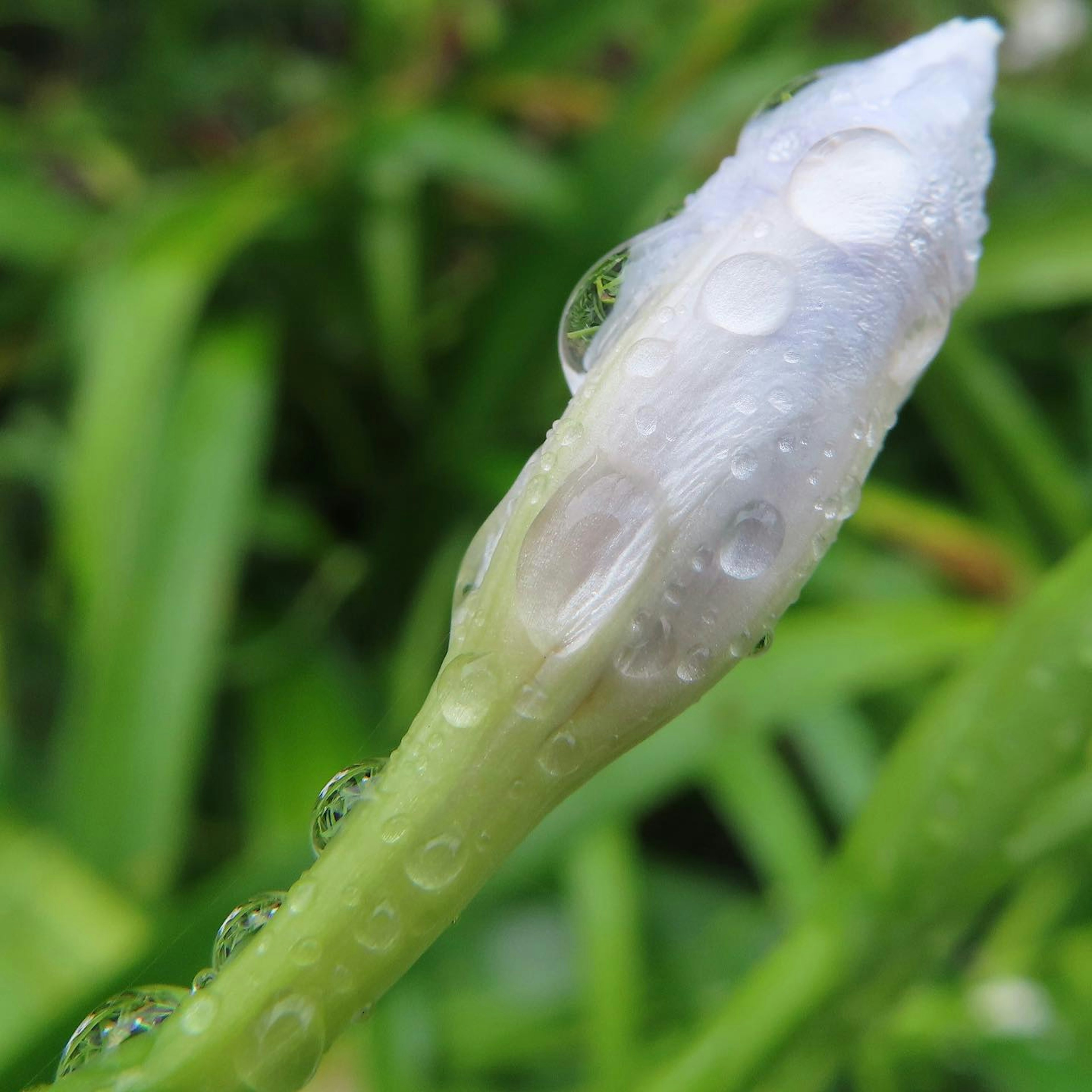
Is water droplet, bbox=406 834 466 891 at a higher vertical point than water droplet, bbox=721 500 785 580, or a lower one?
lower

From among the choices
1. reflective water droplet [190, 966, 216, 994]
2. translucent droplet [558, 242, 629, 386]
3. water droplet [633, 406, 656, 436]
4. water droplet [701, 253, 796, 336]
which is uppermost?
translucent droplet [558, 242, 629, 386]

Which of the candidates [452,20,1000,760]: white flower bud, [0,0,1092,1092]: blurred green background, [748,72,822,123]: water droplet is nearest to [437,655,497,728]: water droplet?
[452,20,1000,760]: white flower bud

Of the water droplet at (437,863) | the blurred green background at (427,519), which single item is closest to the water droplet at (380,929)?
the water droplet at (437,863)

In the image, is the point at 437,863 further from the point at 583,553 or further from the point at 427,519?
the point at 427,519

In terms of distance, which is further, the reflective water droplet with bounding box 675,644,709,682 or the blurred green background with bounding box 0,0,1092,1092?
the blurred green background with bounding box 0,0,1092,1092

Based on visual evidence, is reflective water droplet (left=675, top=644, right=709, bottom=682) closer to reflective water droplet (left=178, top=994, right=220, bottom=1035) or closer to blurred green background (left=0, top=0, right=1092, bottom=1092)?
reflective water droplet (left=178, top=994, right=220, bottom=1035)

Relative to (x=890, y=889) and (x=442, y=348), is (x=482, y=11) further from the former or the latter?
(x=890, y=889)

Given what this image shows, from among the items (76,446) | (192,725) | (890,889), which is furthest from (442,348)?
(890,889)
